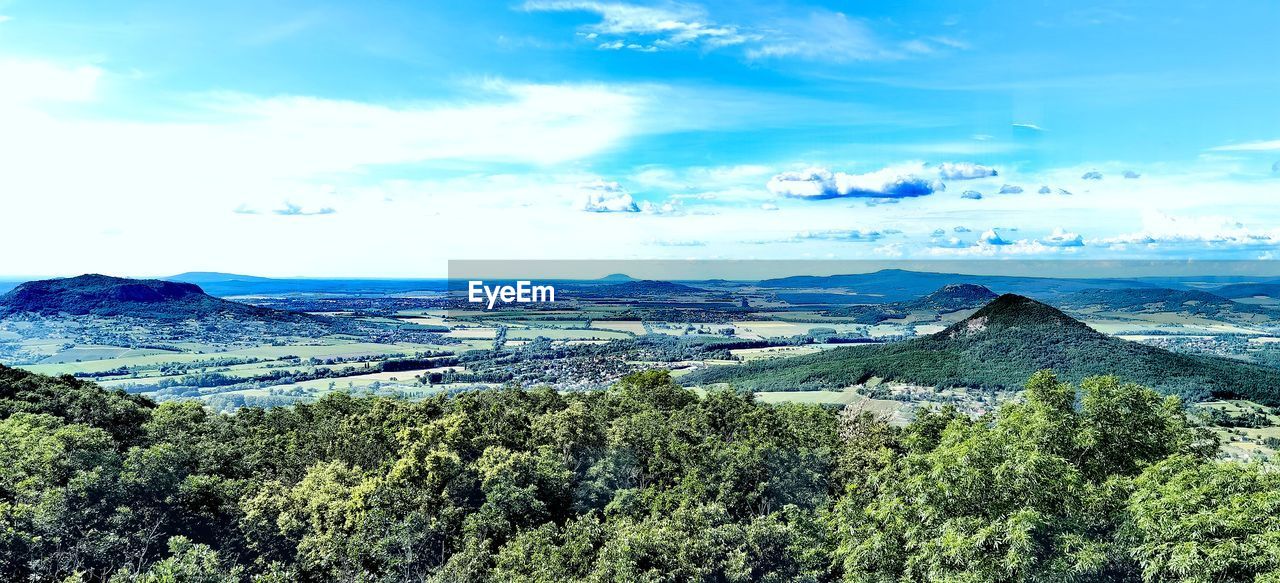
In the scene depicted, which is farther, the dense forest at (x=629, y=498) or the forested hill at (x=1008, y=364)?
the forested hill at (x=1008, y=364)

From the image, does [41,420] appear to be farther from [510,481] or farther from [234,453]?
[510,481]

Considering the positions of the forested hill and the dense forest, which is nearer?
the dense forest

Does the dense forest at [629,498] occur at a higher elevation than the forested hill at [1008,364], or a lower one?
higher

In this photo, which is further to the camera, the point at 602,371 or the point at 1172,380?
the point at 602,371

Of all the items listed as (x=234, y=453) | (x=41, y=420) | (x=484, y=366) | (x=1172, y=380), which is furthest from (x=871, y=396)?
(x=41, y=420)
